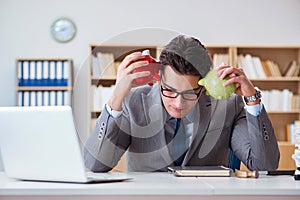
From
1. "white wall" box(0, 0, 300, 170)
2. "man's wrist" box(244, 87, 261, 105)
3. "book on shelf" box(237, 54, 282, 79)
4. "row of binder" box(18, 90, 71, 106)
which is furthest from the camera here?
"white wall" box(0, 0, 300, 170)

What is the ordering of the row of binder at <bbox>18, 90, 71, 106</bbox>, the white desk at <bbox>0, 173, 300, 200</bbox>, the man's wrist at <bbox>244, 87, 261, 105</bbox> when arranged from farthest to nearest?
the row of binder at <bbox>18, 90, 71, 106</bbox> < the man's wrist at <bbox>244, 87, 261, 105</bbox> < the white desk at <bbox>0, 173, 300, 200</bbox>

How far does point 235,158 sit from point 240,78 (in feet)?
Result: 1.76

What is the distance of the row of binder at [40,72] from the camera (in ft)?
17.8

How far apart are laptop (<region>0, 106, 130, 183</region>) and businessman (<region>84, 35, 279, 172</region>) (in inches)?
12.8

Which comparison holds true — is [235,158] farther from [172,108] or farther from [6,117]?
[6,117]

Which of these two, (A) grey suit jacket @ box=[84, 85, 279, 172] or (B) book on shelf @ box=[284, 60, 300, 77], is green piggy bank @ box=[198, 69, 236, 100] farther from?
(B) book on shelf @ box=[284, 60, 300, 77]

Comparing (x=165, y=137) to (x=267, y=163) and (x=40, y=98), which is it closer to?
(x=267, y=163)

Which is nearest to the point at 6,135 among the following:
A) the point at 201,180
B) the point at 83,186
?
the point at 83,186

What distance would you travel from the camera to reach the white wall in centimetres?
567

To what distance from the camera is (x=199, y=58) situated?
1.96m

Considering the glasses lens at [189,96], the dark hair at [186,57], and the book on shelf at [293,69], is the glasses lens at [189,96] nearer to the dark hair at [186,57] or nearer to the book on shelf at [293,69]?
the dark hair at [186,57]

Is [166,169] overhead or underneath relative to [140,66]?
underneath

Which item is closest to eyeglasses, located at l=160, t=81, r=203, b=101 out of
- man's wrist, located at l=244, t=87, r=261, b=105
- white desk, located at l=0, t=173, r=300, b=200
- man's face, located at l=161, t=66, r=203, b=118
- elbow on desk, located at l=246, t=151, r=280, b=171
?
man's face, located at l=161, t=66, r=203, b=118

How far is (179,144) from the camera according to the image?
2186 mm
